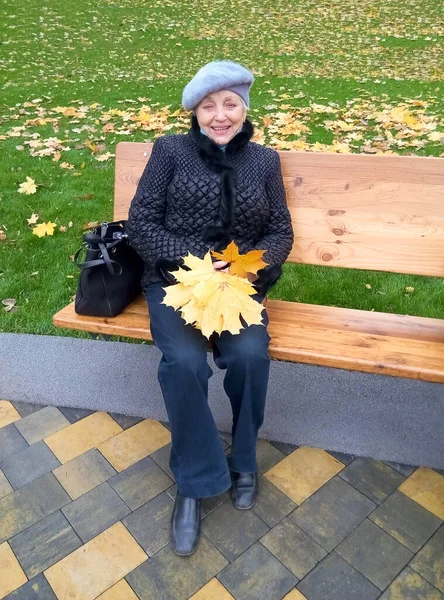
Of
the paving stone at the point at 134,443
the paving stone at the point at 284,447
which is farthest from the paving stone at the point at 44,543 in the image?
the paving stone at the point at 284,447

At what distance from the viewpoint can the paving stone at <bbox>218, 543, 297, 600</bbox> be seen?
6.38 ft

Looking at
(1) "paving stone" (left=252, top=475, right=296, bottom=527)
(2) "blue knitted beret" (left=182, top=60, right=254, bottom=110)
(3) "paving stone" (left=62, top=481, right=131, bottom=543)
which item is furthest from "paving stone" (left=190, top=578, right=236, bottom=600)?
(2) "blue knitted beret" (left=182, top=60, right=254, bottom=110)

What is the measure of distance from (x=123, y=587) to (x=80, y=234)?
299cm

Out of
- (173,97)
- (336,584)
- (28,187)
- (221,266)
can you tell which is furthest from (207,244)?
(173,97)

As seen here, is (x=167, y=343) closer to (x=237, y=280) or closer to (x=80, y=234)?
(x=237, y=280)

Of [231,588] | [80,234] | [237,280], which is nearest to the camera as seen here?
[231,588]

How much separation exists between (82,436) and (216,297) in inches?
43.8

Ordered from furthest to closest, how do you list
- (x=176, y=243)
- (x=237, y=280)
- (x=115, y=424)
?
(x=115, y=424) < (x=176, y=243) < (x=237, y=280)

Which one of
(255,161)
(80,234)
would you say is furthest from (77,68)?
(255,161)

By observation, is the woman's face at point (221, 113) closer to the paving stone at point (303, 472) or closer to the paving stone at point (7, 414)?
the paving stone at point (303, 472)

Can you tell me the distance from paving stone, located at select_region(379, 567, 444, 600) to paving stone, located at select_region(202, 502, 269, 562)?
497 millimetres

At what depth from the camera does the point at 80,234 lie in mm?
4391

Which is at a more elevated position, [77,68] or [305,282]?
[77,68]

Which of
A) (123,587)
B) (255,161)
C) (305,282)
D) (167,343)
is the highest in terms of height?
(255,161)
